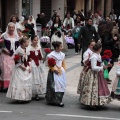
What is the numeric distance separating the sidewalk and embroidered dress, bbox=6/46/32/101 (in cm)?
143

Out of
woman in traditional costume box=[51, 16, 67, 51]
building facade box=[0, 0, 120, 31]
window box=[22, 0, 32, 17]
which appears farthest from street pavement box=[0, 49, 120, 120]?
window box=[22, 0, 32, 17]

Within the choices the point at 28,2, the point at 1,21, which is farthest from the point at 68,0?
the point at 1,21

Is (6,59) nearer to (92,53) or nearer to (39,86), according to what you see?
(39,86)

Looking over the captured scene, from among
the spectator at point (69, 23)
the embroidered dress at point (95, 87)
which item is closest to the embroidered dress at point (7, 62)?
the embroidered dress at point (95, 87)

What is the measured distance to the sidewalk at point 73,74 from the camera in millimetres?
11922

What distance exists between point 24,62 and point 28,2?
1954 centimetres

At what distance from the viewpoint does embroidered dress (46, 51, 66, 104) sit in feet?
33.2

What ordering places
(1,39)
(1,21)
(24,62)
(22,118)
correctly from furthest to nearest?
(1,21) < (1,39) < (24,62) < (22,118)

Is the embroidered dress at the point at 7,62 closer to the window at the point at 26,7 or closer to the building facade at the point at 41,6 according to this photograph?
the building facade at the point at 41,6

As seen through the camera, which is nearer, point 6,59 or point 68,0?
point 6,59

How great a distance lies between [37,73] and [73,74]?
380cm

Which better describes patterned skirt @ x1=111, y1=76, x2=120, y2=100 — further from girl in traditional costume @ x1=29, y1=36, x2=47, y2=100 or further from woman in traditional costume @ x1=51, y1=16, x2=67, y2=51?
woman in traditional costume @ x1=51, y1=16, x2=67, y2=51

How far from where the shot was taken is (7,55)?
11.7m

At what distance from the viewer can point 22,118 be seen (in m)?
8.97
